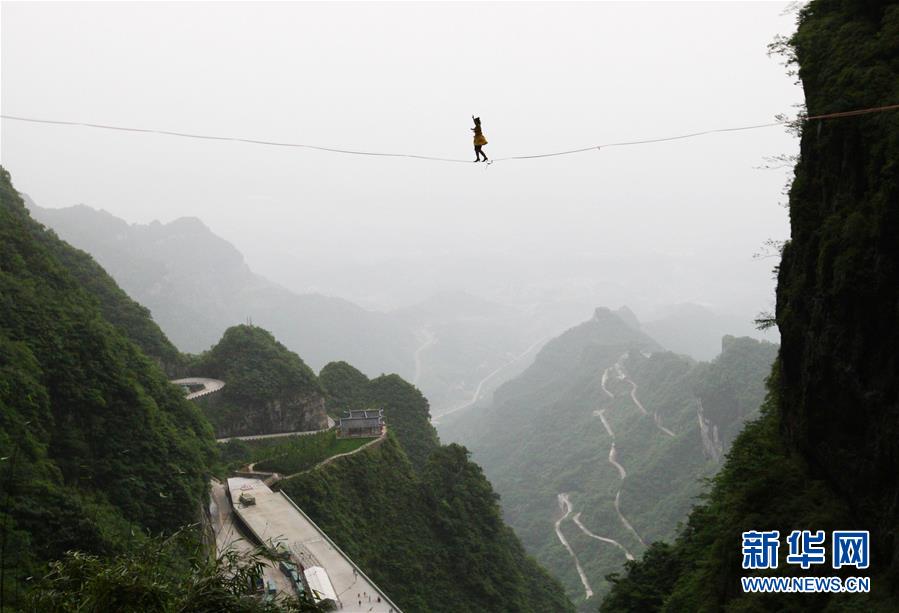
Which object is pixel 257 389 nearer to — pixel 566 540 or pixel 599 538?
pixel 566 540

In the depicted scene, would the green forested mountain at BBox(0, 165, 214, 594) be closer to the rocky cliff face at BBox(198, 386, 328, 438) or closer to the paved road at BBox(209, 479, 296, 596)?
the paved road at BBox(209, 479, 296, 596)

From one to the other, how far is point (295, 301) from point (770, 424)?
189473 millimetres

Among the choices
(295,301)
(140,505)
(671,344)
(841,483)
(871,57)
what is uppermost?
(871,57)

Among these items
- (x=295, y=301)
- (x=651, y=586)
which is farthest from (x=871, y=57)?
(x=295, y=301)

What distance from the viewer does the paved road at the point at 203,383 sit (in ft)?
147

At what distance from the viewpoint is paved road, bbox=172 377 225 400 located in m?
44.8

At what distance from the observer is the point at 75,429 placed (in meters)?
21.7

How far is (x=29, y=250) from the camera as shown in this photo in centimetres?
2780

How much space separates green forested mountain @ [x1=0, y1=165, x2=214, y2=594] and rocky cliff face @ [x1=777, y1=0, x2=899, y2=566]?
1702 centimetres

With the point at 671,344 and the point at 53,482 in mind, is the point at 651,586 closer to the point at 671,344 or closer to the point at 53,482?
the point at 53,482

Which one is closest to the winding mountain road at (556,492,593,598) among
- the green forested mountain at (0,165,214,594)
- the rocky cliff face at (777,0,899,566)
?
the green forested mountain at (0,165,214,594)

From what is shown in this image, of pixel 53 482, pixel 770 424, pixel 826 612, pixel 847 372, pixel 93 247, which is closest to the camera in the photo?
pixel 826 612

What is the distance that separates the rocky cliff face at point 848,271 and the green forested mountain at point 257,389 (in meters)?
39.5

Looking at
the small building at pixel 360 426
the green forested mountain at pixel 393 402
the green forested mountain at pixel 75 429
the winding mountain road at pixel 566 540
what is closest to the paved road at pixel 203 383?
the small building at pixel 360 426
